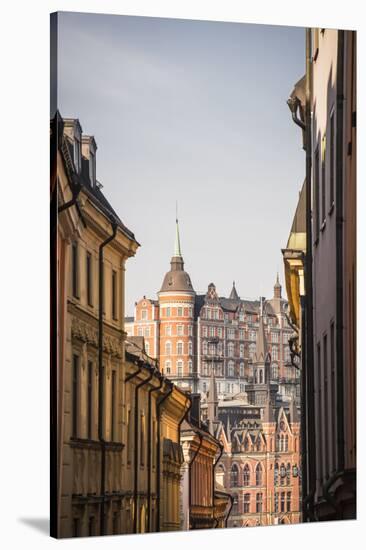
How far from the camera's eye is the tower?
13500 mm

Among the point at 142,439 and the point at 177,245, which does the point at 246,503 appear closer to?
the point at 142,439

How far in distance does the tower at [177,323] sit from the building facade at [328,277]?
939mm

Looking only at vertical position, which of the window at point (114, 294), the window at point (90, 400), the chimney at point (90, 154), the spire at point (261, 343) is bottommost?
the window at point (90, 400)

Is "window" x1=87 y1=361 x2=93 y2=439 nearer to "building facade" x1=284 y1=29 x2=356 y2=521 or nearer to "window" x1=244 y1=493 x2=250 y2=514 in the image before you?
"window" x1=244 y1=493 x2=250 y2=514

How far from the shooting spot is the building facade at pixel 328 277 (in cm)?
1416

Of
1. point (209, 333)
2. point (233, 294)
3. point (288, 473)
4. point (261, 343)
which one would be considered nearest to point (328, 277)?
point (261, 343)

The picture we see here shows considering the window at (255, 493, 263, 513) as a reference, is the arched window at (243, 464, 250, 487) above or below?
above

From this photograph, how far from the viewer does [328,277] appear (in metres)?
14.2

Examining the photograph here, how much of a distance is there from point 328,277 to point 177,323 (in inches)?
54.2

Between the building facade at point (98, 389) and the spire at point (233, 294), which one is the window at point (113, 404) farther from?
the spire at point (233, 294)

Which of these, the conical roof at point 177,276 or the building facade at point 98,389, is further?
the conical roof at point 177,276

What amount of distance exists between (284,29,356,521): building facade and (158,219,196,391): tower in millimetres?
939

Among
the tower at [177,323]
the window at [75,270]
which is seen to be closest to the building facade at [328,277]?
the tower at [177,323]

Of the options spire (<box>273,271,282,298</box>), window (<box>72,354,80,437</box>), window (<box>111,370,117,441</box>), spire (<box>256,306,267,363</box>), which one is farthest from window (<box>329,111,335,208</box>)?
window (<box>72,354,80,437</box>)
